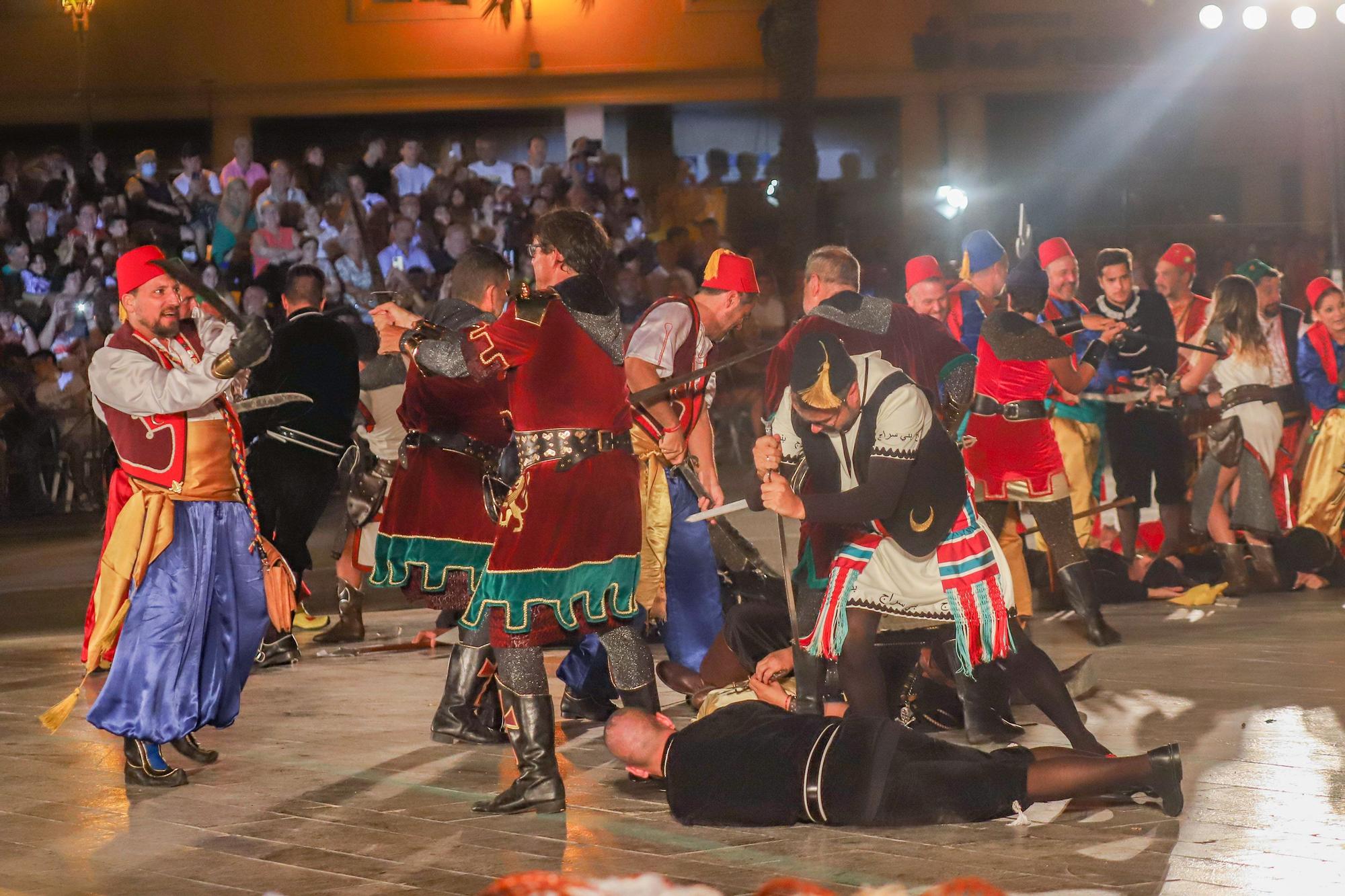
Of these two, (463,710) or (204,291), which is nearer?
(204,291)

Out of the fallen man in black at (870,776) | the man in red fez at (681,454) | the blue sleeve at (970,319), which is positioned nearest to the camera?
the fallen man in black at (870,776)

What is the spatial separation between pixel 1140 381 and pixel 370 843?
6310 millimetres

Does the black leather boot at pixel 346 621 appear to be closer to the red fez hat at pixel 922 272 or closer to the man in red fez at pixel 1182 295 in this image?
the red fez hat at pixel 922 272

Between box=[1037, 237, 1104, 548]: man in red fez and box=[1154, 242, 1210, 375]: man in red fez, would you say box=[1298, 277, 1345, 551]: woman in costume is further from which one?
box=[1037, 237, 1104, 548]: man in red fez

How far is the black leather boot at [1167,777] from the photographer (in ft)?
16.3

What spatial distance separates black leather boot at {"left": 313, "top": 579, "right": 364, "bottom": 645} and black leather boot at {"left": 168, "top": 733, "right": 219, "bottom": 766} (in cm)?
260

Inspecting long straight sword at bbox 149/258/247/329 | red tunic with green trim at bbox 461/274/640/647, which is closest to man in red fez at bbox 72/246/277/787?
long straight sword at bbox 149/258/247/329

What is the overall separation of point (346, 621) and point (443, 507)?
231cm

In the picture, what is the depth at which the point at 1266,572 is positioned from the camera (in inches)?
395

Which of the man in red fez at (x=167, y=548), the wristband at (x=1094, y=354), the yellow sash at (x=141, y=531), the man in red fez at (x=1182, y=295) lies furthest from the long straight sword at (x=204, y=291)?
the man in red fez at (x=1182, y=295)

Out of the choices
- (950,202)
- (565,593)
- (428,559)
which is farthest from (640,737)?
(950,202)

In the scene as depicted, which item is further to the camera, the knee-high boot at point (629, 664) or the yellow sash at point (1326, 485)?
the yellow sash at point (1326, 485)

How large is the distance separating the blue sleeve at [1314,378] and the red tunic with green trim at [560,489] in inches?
251

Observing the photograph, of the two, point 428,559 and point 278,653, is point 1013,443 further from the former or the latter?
point 278,653
